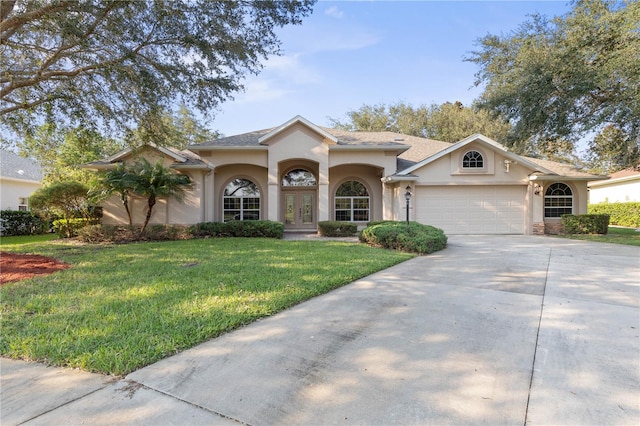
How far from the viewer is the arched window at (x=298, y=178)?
16.6 metres

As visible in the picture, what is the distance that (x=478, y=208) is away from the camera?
14820 mm

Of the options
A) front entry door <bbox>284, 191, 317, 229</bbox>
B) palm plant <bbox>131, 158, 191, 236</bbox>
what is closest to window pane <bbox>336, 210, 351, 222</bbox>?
front entry door <bbox>284, 191, 317, 229</bbox>

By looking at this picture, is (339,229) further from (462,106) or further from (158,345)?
(462,106)

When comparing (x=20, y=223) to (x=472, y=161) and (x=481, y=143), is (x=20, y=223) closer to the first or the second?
(x=472, y=161)

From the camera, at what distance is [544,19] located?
41.3ft

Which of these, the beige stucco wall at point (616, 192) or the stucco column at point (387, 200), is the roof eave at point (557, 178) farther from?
the beige stucco wall at point (616, 192)

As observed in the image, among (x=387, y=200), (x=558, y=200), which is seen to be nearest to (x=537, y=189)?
(x=558, y=200)

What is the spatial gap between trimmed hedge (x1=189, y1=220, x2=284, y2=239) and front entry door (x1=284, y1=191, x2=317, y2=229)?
3.09m

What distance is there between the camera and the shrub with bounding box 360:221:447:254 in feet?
30.0

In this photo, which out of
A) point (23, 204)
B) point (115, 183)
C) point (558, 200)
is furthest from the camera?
point (23, 204)

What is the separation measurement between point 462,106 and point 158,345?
3726 centimetres

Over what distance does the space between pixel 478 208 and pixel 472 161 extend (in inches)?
87.7

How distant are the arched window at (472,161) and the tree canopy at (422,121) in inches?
595

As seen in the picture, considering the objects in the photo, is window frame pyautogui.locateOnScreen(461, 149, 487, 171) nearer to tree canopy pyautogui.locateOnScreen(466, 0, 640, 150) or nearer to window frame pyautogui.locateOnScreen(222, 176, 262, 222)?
tree canopy pyautogui.locateOnScreen(466, 0, 640, 150)
